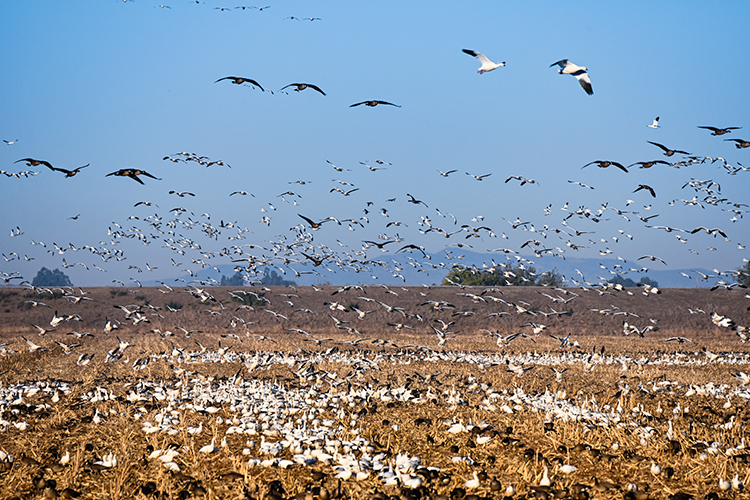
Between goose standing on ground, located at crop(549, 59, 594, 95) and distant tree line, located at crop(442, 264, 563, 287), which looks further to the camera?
distant tree line, located at crop(442, 264, 563, 287)

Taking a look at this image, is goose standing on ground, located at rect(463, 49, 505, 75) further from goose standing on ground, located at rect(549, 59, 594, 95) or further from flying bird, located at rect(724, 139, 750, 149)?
flying bird, located at rect(724, 139, 750, 149)

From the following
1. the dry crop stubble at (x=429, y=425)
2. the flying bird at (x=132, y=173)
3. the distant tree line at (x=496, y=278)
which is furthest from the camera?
the distant tree line at (x=496, y=278)

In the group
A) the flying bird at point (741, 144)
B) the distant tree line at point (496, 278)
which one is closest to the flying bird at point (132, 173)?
the flying bird at point (741, 144)

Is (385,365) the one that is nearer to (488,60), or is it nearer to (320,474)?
(488,60)

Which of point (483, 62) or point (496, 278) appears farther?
point (496, 278)

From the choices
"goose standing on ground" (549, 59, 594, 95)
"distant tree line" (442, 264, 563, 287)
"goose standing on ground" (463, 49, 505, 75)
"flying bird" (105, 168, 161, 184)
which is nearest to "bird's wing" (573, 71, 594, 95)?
"goose standing on ground" (549, 59, 594, 95)

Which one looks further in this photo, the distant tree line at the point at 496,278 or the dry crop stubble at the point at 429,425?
the distant tree line at the point at 496,278

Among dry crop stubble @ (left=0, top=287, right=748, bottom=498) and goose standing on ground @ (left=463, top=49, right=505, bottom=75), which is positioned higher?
goose standing on ground @ (left=463, top=49, right=505, bottom=75)

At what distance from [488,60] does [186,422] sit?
36.3 feet

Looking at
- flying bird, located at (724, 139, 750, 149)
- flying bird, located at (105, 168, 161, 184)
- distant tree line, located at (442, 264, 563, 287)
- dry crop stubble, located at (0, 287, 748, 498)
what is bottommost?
distant tree line, located at (442, 264, 563, 287)

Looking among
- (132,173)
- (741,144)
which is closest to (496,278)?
(741,144)

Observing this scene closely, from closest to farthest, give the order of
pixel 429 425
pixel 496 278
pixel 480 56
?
pixel 429 425 < pixel 480 56 < pixel 496 278

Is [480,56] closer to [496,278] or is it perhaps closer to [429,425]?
[429,425]

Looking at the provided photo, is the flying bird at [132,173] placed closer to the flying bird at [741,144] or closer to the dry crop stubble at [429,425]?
the dry crop stubble at [429,425]
